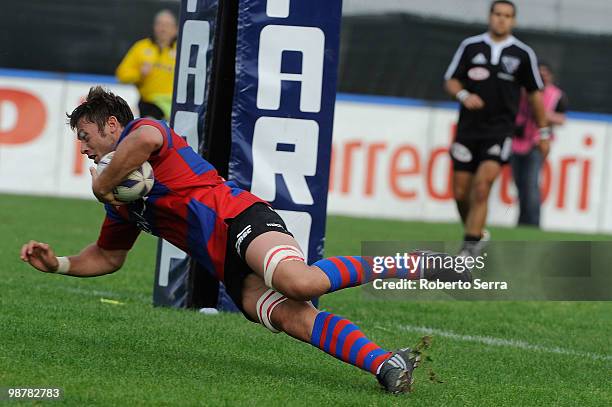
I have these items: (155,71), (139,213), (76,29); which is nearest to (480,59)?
(155,71)

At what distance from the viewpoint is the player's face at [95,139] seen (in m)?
5.66

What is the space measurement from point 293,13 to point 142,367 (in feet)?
8.77

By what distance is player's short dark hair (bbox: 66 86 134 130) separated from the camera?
5.65 metres

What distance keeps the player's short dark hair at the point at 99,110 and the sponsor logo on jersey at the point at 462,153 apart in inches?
227

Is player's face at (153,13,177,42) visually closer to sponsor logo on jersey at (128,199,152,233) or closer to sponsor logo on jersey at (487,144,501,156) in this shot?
sponsor logo on jersey at (487,144,501,156)

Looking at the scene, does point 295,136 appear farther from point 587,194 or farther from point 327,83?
point 587,194

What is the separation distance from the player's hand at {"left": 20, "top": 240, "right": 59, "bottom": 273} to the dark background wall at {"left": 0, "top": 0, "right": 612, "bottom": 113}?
442 inches

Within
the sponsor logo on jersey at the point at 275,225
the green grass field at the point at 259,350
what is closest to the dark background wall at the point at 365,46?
the green grass field at the point at 259,350

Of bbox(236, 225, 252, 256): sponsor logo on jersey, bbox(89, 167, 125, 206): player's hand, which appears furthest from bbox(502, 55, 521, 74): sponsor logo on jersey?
bbox(89, 167, 125, 206): player's hand

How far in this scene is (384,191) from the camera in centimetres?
1656

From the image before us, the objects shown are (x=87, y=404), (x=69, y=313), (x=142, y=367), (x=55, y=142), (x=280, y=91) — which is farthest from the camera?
(x=55, y=142)

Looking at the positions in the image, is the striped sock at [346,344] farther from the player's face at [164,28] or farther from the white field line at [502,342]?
the player's face at [164,28]

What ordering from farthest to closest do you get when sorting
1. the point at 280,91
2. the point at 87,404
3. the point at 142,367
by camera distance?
the point at 280,91, the point at 142,367, the point at 87,404

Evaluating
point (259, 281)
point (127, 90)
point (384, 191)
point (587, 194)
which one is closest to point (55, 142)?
point (127, 90)
